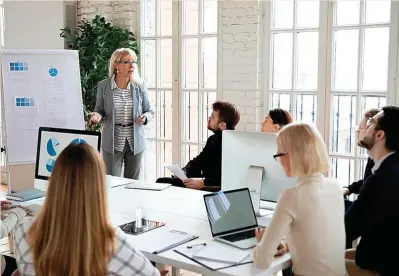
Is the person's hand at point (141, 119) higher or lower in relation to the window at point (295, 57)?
lower

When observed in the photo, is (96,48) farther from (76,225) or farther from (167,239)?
(76,225)

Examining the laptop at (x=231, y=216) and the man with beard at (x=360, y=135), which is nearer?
the laptop at (x=231, y=216)

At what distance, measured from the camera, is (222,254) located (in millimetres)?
2109

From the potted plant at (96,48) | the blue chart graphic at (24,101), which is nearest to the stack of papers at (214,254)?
the blue chart graphic at (24,101)

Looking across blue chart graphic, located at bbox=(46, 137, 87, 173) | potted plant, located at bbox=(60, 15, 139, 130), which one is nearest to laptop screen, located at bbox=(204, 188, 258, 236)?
blue chart graphic, located at bbox=(46, 137, 87, 173)

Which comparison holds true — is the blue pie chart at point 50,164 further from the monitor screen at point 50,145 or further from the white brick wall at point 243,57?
the white brick wall at point 243,57

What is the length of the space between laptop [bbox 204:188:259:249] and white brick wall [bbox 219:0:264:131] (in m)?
2.31

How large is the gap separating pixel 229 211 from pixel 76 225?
94cm

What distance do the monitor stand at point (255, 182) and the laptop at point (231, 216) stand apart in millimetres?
205

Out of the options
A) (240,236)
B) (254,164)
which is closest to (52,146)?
(254,164)

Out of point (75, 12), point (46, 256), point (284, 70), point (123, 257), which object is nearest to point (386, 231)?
point (123, 257)

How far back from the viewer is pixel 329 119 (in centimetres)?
430

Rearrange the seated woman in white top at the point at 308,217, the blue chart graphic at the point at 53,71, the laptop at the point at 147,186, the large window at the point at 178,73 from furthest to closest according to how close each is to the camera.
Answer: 1. the large window at the point at 178,73
2. the blue chart graphic at the point at 53,71
3. the laptop at the point at 147,186
4. the seated woman in white top at the point at 308,217

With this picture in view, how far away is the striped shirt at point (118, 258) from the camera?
1.68 metres
